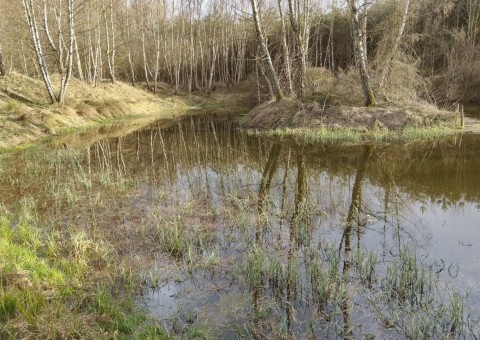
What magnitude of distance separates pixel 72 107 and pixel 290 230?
17.4 metres

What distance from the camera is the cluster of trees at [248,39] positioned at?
55.3 feet

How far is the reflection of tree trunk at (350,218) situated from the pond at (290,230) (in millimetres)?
23

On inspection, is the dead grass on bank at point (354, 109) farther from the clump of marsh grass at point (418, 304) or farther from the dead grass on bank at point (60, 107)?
the clump of marsh grass at point (418, 304)

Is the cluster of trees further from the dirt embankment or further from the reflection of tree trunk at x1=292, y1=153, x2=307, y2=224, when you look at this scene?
the reflection of tree trunk at x1=292, y1=153, x2=307, y2=224

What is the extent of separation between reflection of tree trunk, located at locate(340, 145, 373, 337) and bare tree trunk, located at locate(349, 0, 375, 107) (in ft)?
15.7

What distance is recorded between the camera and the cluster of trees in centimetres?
1684

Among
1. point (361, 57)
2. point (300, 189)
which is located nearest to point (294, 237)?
point (300, 189)

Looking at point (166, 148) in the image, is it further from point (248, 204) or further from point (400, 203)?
point (400, 203)

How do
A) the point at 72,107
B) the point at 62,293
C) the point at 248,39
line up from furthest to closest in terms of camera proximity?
the point at 248,39
the point at 72,107
the point at 62,293

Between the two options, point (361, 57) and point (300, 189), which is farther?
point (361, 57)

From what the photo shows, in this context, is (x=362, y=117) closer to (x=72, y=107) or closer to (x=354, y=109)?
(x=354, y=109)

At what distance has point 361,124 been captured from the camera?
13.1 meters

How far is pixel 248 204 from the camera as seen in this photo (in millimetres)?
6730

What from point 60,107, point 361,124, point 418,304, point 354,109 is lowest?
point 418,304
